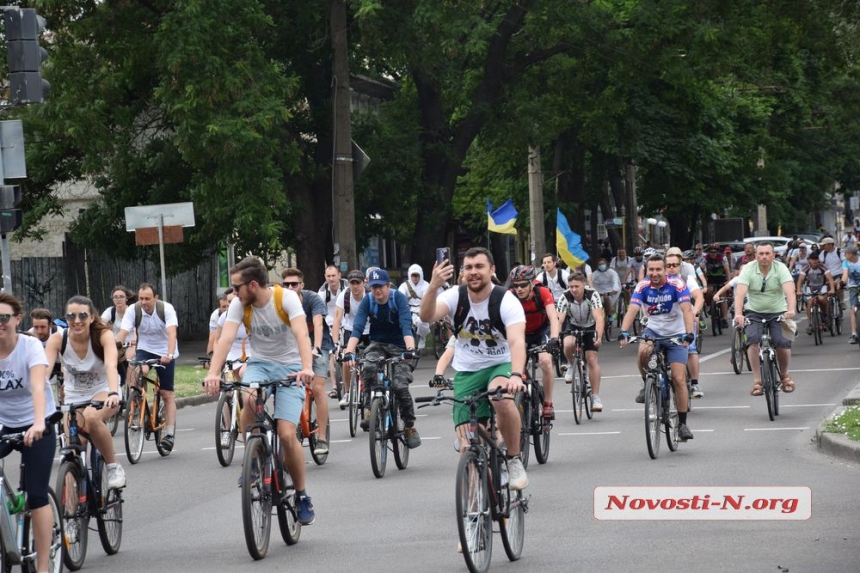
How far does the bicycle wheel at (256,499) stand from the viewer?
8430 mm

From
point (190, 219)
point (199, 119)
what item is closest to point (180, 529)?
point (190, 219)

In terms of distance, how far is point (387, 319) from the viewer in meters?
14.1

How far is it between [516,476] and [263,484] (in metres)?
1.55

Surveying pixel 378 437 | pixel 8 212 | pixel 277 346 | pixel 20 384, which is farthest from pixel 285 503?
pixel 8 212

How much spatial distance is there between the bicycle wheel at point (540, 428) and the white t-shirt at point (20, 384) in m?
5.53

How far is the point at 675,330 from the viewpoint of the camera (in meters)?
13.6

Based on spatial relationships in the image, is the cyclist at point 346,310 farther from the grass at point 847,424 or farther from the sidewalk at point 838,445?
the sidewalk at point 838,445

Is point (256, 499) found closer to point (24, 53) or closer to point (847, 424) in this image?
point (847, 424)

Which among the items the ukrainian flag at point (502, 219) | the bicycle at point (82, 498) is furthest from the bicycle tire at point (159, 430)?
the ukrainian flag at point (502, 219)

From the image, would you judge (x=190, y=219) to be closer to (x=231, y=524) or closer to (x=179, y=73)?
(x=179, y=73)

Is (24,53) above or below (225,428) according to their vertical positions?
above

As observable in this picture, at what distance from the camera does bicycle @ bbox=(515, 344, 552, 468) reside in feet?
Answer: 40.2

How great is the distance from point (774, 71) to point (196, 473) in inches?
1384

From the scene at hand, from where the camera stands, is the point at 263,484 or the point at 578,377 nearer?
the point at 263,484
